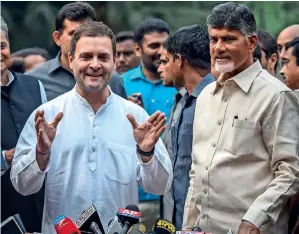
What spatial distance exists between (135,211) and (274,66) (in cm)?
303

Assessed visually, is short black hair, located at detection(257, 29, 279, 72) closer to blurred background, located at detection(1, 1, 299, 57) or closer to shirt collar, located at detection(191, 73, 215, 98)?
shirt collar, located at detection(191, 73, 215, 98)

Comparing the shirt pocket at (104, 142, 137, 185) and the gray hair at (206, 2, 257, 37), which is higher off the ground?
the gray hair at (206, 2, 257, 37)

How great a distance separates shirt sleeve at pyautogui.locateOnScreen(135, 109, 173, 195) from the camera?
5602mm

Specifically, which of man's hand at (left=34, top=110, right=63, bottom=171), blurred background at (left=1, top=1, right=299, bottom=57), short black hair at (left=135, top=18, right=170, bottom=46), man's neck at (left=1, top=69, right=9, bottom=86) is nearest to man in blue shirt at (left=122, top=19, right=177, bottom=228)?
short black hair at (left=135, top=18, right=170, bottom=46)

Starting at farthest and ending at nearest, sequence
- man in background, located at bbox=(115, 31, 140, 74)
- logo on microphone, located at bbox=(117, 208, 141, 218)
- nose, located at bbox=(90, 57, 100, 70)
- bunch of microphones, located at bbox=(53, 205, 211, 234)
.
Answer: man in background, located at bbox=(115, 31, 140, 74) → nose, located at bbox=(90, 57, 100, 70) → logo on microphone, located at bbox=(117, 208, 141, 218) → bunch of microphones, located at bbox=(53, 205, 211, 234)

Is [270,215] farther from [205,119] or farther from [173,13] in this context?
[173,13]

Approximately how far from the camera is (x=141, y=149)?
5.53 m

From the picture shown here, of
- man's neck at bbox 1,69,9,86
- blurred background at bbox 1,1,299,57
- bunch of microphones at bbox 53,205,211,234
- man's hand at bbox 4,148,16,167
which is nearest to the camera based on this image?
bunch of microphones at bbox 53,205,211,234

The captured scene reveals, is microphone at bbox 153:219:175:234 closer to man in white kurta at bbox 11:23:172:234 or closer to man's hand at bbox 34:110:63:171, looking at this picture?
man in white kurta at bbox 11:23:172:234

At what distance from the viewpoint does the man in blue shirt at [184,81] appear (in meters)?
6.53

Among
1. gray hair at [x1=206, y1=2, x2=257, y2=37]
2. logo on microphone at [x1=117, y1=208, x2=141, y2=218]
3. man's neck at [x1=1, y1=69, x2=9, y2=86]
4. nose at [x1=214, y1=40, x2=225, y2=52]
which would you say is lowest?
logo on microphone at [x1=117, y1=208, x2=141, y2=218]

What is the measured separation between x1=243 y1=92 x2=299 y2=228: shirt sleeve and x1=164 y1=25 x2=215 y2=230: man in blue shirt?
1.37 meters

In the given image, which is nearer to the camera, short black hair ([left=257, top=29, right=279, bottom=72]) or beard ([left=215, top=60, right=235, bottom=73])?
beard ([left=215, top=60, right=235, bottom=73])

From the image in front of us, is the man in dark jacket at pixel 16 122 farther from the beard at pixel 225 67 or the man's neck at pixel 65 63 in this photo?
the beard at pixel 225 67
